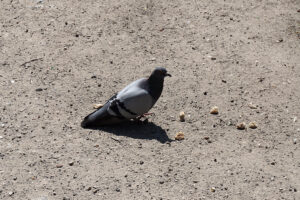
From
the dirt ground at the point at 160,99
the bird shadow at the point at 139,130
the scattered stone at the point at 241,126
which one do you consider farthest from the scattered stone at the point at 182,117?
the scattered stone at the point at 241,126

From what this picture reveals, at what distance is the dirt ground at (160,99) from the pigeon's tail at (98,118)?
0.34 ft

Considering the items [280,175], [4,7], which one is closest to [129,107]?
[280,175]

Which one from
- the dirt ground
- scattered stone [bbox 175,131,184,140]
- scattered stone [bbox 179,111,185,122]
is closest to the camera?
the dirt ground

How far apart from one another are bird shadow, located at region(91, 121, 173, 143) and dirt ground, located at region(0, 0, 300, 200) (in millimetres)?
15

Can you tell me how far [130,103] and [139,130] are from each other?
40 cm

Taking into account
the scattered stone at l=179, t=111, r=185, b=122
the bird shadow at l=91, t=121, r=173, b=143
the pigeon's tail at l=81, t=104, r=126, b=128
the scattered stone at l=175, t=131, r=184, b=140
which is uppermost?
the pigeon's tail at l=81, t=104, r=126, b=128

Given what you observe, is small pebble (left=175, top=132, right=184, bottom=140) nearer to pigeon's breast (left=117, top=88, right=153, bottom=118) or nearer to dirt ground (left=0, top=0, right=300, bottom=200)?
dirt ground (left=0, top=0, right=300, bottom=200)

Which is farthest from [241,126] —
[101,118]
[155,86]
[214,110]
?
[101,118]

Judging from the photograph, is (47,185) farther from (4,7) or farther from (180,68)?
(4,7)

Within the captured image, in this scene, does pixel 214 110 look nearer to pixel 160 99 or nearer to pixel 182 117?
pixel 182 117

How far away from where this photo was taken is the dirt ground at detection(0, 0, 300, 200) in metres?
5.98

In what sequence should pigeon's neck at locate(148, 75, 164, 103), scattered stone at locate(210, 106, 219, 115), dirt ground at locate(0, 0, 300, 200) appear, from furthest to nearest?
scattered stone at locate(210, 106, 219, 115) < pigeon's neck at locate(148, 75, 164, 103) < dirt ground at locate(0, 0, 300, 200)

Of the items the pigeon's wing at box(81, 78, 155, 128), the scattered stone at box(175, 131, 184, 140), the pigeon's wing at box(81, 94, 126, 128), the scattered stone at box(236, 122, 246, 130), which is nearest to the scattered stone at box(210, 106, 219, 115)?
the scattered stone at box(236, 122, 246, 130)

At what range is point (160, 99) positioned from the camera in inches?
296
